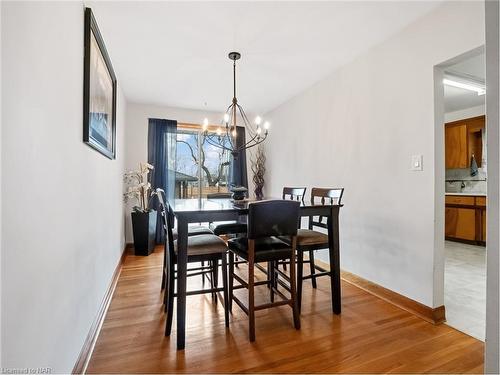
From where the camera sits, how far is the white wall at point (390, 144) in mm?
2033

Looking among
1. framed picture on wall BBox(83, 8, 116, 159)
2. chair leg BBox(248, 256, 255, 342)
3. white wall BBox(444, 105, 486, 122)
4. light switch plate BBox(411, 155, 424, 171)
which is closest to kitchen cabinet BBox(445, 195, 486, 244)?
white wall BBox(444, 105, 486, 122)

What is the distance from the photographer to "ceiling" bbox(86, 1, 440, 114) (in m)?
1.95

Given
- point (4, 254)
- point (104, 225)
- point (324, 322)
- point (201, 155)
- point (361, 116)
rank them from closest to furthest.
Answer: point (4, 254)
point (324, 322)
point (104, 225)
point (361, 116)
point (201, 155)

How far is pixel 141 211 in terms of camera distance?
381 cm

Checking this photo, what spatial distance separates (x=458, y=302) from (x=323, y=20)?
2728 millimetres

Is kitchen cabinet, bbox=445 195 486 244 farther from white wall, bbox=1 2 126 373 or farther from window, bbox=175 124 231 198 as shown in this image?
white wall, bbox=1 2 126 373

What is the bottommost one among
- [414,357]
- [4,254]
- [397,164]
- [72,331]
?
[414,357]

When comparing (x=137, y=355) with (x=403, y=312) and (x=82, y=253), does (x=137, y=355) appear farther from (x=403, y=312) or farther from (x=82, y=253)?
(x=403, y=312)

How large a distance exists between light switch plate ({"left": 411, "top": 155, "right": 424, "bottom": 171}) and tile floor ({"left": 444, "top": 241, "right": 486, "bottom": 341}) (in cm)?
123

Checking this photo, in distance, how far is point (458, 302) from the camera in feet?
7.67

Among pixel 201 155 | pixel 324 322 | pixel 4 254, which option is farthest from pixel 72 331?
pixel 201 155

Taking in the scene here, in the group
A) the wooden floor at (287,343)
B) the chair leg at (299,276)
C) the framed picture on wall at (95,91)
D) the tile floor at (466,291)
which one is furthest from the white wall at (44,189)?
the tile floor at (466,291)

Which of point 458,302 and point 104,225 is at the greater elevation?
point 104,225

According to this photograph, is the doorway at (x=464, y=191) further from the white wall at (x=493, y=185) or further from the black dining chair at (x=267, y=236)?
the white wall at (x=493, y=185)
